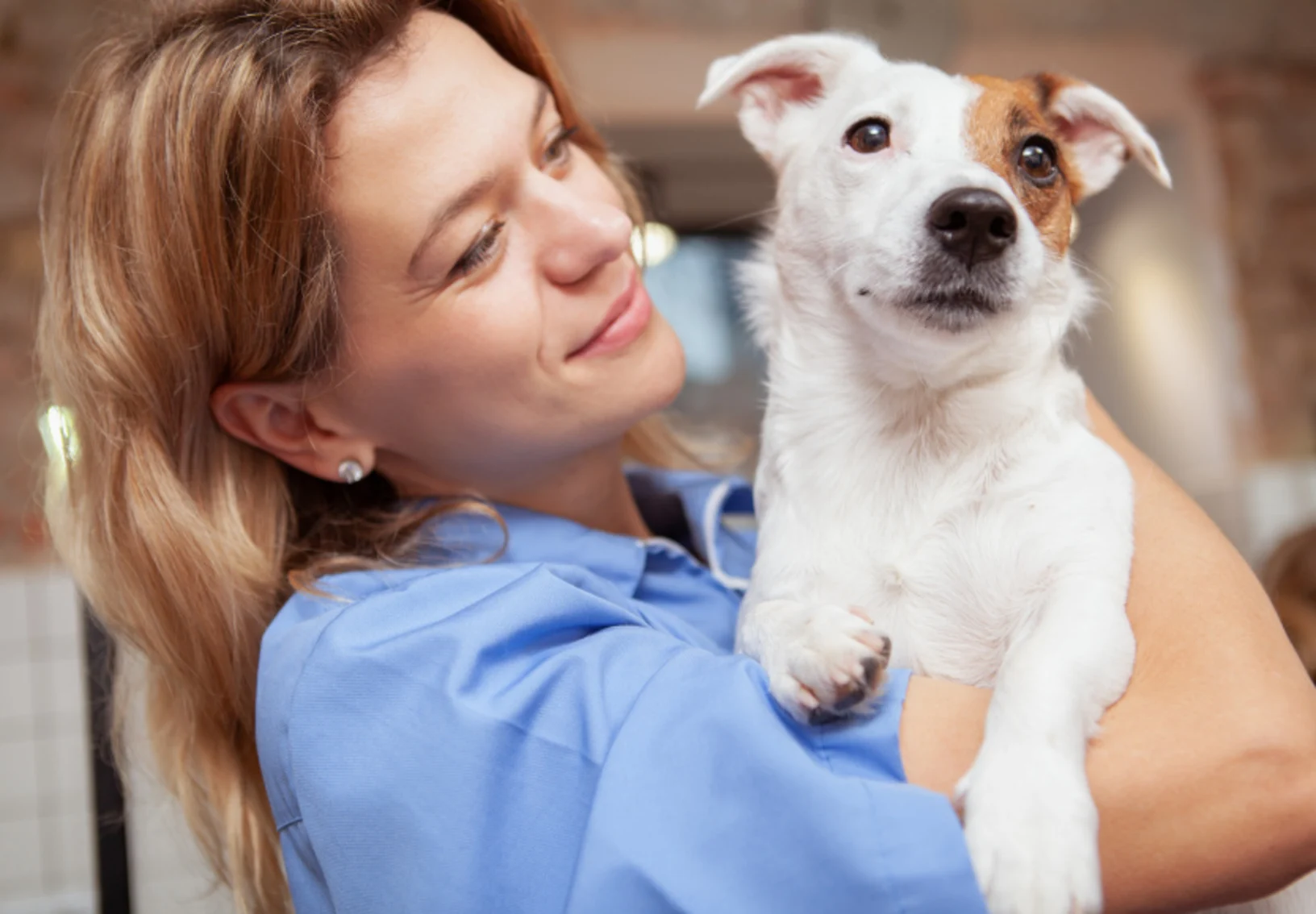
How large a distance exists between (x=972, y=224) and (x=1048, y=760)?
2.00ft

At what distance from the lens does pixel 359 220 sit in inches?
49.5

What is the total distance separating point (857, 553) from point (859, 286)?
1.07 feet

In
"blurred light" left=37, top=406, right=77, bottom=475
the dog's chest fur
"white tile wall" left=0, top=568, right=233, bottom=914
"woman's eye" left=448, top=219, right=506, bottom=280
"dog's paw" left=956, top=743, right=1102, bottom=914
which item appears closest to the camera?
"dog's paw" left=956, top=743, right=1102, bottom=914

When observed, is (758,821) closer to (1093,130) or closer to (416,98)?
(416,98)

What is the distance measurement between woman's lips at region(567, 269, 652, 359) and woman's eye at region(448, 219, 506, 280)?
162mm

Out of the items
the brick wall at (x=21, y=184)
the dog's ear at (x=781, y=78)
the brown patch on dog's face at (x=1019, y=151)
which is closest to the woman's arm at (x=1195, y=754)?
the brown patch on dog's face at (x=1019, y=151)

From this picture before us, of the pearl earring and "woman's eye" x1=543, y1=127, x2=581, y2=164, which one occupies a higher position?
"woman's eye" x1=543, y1=127, x2=581, y2=164

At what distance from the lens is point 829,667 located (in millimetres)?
952

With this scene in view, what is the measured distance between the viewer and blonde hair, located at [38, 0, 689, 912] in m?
1.24

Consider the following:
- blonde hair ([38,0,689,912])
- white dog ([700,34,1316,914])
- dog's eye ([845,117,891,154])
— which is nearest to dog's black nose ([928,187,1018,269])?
white dog ([700,34,1316,914])

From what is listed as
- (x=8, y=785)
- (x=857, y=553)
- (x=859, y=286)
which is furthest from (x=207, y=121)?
(x=8, y=785)

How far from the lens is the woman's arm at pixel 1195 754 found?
843 mm

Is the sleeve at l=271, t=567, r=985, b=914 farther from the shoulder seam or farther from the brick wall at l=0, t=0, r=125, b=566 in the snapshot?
the brick wall at l=0, t=0, r=125, b=566

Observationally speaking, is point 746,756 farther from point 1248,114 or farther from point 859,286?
point 1248,114
